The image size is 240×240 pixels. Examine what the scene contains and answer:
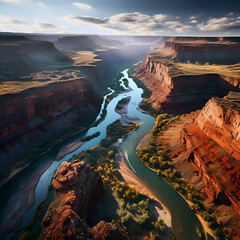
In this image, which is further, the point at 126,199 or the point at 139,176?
the point at 139,176

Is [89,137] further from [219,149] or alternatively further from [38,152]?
[219,149]

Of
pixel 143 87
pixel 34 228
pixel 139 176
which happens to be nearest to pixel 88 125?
pixel 139 176

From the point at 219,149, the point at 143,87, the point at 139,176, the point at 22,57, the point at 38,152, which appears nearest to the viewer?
the point at 219,149

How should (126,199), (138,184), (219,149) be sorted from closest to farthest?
(126,199)
(219,149)
(138,184)

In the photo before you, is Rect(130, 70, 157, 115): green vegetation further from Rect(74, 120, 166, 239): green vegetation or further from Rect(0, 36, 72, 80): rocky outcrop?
Rect(0, 36, 72, 80): rocky outcrop

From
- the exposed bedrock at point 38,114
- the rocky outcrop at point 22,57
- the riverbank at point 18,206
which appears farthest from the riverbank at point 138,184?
the rocky outcrop at point 22,57
